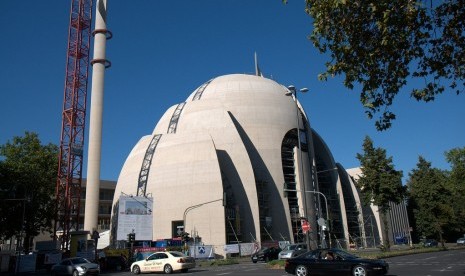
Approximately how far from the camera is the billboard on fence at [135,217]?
1895 inches

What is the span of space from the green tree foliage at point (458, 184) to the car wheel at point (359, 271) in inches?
2024

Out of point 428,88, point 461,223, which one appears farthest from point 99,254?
point 461,223

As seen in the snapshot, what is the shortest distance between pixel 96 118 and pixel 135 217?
16792mm

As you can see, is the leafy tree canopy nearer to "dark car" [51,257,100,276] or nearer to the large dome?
the large dome

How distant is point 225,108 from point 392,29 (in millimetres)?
56471

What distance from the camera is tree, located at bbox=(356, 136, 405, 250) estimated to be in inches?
1768

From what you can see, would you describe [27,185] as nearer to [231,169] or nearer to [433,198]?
[231,169]

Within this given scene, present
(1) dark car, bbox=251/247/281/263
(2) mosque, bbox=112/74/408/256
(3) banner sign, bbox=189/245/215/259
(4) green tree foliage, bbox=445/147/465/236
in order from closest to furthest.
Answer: (1) dark car, bbox=251/247/281/263 < (3) banner sign, bbox=189/245/215/259 < (2) mosque, bbox=112/74/408/256 < (4) green tree foliage, bbox=445/147/465/236

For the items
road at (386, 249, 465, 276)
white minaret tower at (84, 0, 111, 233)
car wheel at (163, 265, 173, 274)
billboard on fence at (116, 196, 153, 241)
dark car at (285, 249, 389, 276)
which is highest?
white minaret tower at (84, 0, 111, 233)

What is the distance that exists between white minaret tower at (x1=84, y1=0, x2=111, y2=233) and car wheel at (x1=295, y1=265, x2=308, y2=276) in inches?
1674

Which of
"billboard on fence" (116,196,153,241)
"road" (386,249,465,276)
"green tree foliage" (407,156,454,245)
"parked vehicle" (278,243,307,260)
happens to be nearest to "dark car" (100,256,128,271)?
"billboard on fence" (116,196,153,241)

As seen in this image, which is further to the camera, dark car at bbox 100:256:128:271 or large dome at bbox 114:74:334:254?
large dome at bbox 114:74:334:254

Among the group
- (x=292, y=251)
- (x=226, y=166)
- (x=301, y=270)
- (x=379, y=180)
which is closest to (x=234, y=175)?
(x=226, y=166)

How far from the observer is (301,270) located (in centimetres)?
1698
